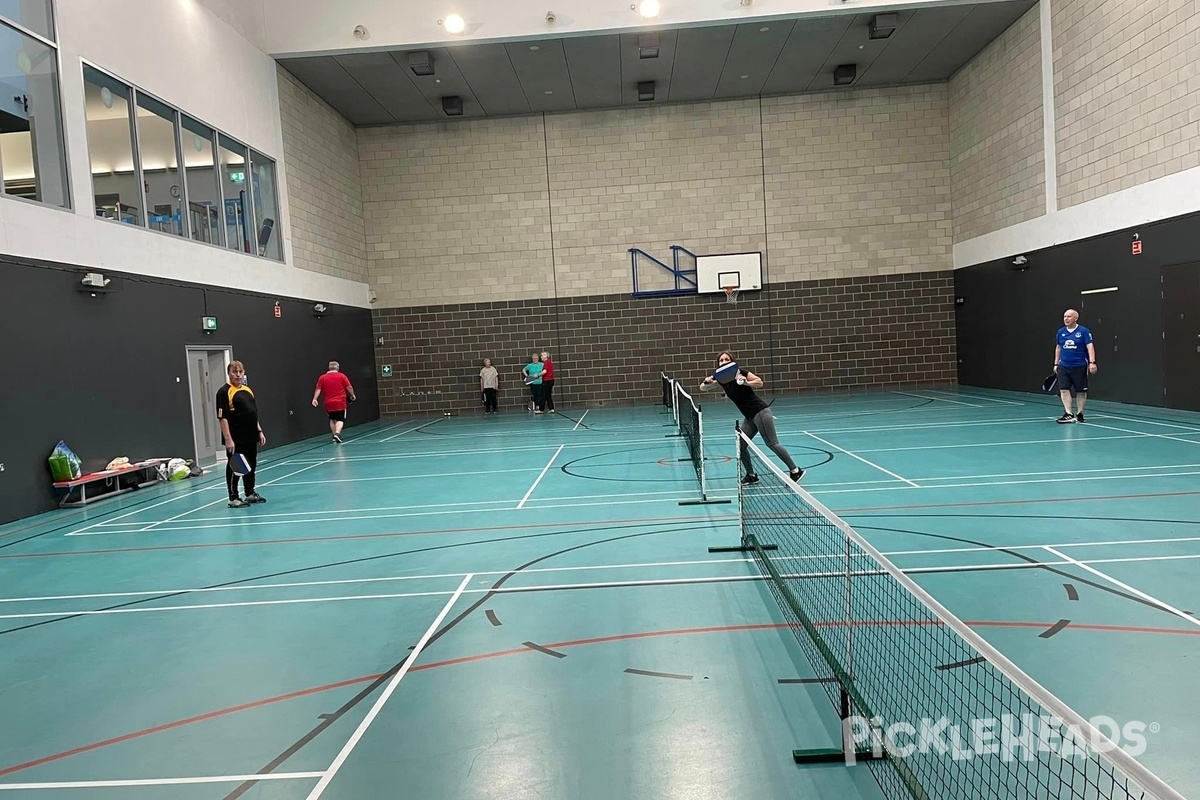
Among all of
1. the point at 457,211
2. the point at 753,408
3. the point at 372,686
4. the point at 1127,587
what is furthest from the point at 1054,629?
the point at 457,211

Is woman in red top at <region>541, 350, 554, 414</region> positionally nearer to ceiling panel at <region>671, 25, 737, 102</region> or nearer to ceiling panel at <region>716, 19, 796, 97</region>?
ceiling panel at <region>671, 25, 737, 102</region>

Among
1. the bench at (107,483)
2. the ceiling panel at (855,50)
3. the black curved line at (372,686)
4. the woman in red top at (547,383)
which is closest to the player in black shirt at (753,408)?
the black curved line at (372,686)

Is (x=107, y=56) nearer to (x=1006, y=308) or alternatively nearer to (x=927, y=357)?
(x=1006, y=308)

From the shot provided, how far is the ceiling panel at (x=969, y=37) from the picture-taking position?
21.2m

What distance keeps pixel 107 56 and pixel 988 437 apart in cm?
1664

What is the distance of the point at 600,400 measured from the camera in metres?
27.8

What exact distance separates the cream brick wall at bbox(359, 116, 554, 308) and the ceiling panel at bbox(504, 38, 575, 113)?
121 centimetres

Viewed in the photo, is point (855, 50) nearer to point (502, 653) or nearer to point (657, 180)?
point (657, 180)

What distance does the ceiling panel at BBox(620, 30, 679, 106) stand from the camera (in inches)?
872

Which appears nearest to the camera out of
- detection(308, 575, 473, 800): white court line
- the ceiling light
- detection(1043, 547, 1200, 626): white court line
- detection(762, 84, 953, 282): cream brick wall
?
detection(308, 575, 473, 800): white court line

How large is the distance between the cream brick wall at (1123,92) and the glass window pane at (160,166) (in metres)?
19.5

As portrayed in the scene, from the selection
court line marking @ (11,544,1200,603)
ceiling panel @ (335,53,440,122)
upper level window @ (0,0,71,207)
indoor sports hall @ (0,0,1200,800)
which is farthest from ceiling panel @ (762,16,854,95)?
court line marking @ (11,544,1200,603)

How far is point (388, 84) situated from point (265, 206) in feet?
19.2

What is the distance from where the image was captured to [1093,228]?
738 inches
